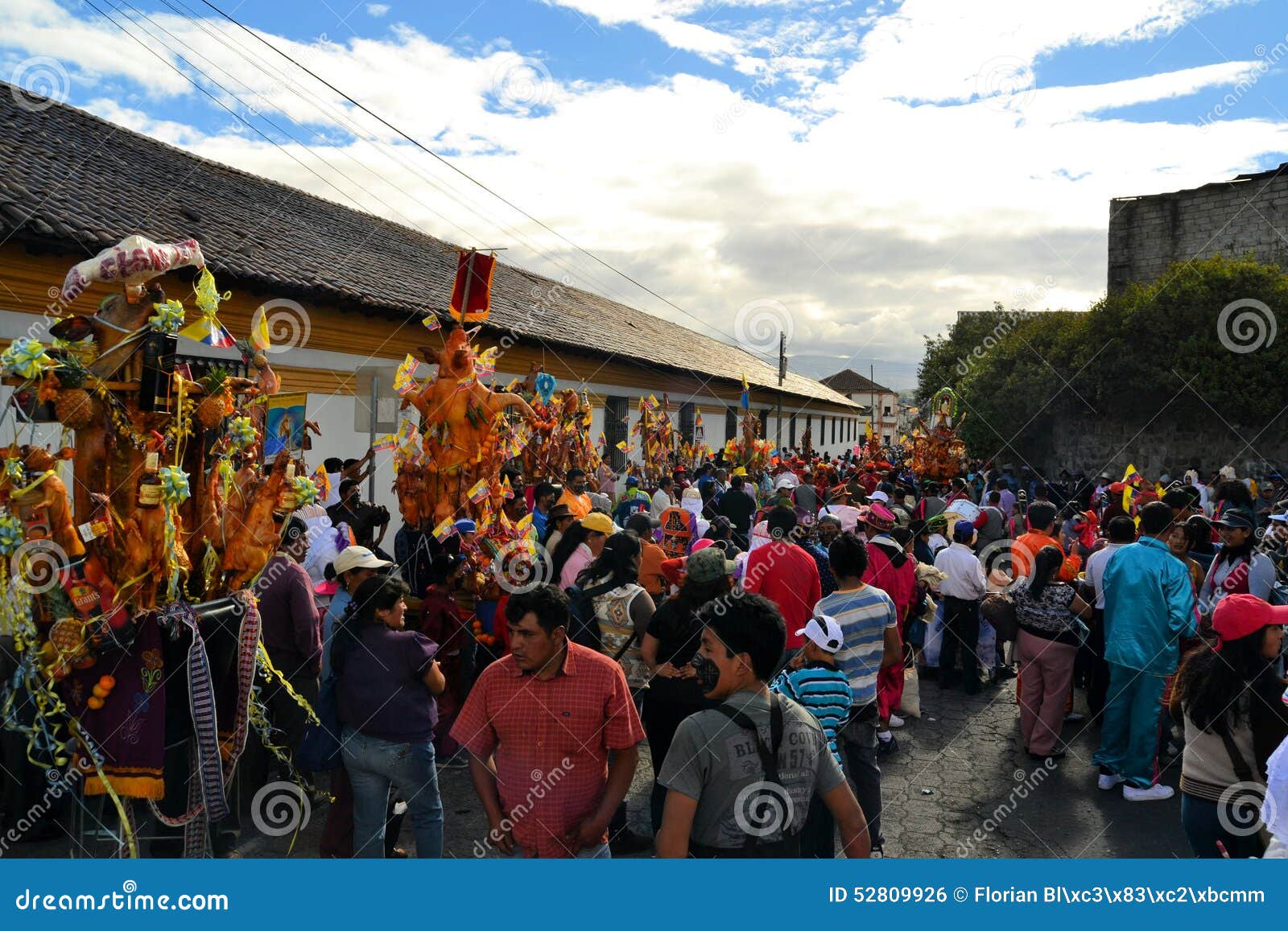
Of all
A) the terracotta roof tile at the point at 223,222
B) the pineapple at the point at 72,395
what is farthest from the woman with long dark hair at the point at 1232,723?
the terracotta roof tile at the point at 223,222

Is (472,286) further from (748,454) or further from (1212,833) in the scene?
(748,454)

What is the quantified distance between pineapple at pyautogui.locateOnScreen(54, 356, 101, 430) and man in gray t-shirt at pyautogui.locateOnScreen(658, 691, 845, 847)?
3014mm

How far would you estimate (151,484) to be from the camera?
396cm

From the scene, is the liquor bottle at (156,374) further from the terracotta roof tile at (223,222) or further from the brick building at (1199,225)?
the brick building at (1199,225)

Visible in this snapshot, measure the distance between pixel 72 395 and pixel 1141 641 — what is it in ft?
19.4

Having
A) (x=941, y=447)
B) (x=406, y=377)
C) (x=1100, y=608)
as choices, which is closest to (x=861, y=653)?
(x=1100, y=608)

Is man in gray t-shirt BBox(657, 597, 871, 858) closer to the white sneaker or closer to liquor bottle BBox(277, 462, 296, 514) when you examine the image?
liquor bottle BBox(277, 462, 296, 514)

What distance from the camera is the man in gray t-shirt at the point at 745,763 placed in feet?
8.55

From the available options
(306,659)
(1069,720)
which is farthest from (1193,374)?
(306,659)

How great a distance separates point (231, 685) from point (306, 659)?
1.98 ft

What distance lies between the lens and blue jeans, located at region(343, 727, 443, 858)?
13.1 feet

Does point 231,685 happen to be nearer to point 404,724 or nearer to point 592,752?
point 404,724

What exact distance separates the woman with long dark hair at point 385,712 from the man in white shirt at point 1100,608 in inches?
177

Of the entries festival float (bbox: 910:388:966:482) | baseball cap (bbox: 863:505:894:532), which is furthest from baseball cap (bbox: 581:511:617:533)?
festival float (bbox: 910:388:966:482)
